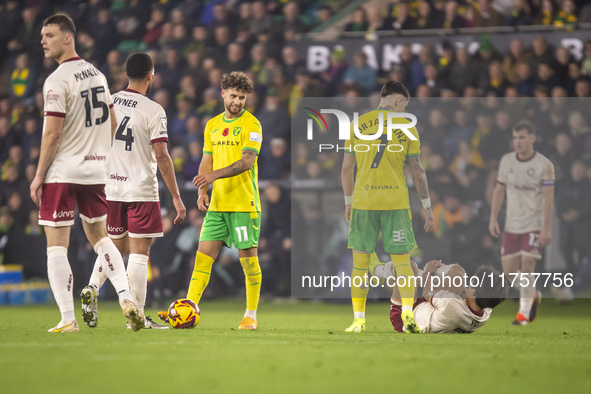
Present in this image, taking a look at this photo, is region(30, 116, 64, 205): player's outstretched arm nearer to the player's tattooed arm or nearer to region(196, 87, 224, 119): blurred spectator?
the player's tattooed arm

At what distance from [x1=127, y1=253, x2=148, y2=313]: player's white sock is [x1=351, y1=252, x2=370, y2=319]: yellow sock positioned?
183cm

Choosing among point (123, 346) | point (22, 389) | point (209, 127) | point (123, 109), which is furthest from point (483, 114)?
point (22, 389)

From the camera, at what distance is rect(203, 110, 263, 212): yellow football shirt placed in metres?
8.31

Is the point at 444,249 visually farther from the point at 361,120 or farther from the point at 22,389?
the point at 22,389

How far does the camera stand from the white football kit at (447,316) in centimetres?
793

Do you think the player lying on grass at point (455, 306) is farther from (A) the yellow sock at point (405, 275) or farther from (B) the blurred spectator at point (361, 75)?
(B) the blurred spectator at point (361, 75)

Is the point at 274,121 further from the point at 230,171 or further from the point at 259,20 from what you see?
the point at 230,171

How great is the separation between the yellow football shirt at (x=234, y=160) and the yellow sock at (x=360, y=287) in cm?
104

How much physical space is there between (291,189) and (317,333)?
5.27 meters

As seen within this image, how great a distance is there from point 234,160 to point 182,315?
140cm

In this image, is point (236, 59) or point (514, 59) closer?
point (514, 59)

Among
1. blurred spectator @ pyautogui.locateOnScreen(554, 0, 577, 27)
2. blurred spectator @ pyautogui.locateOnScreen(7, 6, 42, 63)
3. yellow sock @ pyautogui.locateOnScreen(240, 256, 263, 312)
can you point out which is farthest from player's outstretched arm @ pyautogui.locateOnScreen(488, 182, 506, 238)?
blurred spectator @ pyautogui.locateOnScreen(7, 6, 42, 63)

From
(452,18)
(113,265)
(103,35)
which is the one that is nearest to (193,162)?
(103,35)

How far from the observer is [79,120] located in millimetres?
6855
